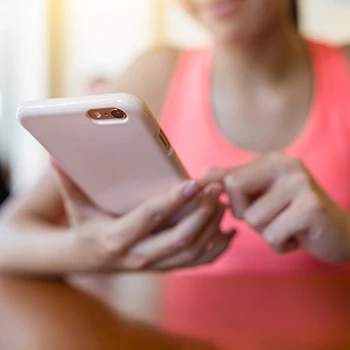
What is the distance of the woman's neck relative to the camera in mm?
774

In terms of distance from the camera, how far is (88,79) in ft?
5.33

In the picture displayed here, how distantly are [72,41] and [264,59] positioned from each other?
99 cm

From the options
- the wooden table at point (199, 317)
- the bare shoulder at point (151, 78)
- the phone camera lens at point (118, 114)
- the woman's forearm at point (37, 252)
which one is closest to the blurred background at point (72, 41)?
the bare shoulder at point (151, 78)

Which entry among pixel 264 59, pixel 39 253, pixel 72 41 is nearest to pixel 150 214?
pixel 39 253

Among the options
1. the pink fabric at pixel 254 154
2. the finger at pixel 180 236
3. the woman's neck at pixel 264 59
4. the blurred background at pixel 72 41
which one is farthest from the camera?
the blurred background at pixel 72 41

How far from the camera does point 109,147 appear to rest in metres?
0.40

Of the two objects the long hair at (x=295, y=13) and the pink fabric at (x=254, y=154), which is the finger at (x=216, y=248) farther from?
the long hair at (x=295, y=13)

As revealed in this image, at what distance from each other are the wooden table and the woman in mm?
34

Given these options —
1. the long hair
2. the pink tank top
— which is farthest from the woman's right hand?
the long hair

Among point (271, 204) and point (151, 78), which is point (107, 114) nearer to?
point (271, 204)

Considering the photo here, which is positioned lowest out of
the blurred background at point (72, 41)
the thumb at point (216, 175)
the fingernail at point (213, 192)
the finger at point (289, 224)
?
the blurred background at point (72, 41)

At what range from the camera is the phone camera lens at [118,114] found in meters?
0.35

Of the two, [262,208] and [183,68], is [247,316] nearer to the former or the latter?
[262,208]

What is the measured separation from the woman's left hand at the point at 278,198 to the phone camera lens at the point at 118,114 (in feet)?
0.42
